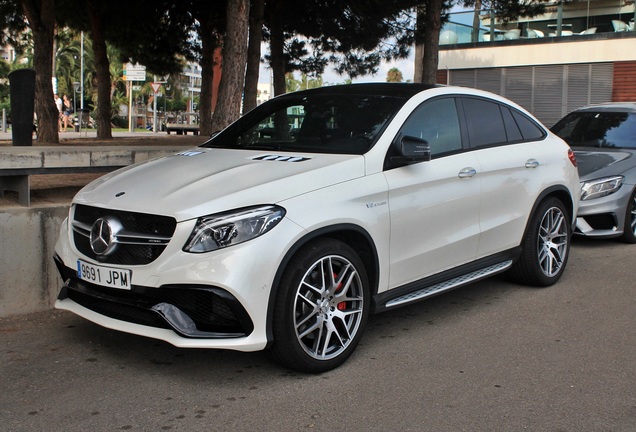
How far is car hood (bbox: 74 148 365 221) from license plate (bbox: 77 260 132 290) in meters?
0.36

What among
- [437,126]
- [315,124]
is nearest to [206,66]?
[315,124]

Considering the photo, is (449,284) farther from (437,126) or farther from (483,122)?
(483,122)

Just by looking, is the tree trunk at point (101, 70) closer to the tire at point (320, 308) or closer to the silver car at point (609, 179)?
the silver car at point (609, 179)

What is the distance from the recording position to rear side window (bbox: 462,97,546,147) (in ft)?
18.2

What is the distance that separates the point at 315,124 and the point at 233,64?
16.9ft

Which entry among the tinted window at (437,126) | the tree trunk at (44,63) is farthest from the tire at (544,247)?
the tree trunk at (44,63)

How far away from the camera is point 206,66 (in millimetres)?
19703

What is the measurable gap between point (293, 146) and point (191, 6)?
1361cm

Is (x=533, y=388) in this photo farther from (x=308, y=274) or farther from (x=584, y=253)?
(x=584, y=253)

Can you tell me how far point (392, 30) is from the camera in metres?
16.9

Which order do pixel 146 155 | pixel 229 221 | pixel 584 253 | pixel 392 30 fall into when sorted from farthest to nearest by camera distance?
pixel 392 30
pixel 584 253
pixel 146 155
pixel 229 221

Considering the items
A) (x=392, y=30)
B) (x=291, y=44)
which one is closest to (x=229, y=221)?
(x=392, y=30)

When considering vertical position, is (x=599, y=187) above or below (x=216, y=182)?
below

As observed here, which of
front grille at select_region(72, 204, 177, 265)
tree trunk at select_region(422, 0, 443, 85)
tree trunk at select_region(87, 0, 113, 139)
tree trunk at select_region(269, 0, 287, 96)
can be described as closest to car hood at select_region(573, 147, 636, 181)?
front grille at select_region(72, 204, 177, 265)
